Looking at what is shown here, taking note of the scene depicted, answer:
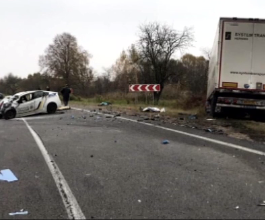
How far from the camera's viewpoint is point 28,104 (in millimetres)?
20375

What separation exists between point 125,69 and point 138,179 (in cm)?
5818

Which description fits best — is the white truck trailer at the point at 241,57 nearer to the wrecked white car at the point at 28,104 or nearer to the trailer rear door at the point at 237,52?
the trailer rear door at the point at 237,52

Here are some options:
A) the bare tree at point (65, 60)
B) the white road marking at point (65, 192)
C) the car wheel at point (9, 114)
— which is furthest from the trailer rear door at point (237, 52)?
the bare tree at point (65, 60)

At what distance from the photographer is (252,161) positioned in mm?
7020

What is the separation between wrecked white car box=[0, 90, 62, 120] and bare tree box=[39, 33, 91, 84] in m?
47.7

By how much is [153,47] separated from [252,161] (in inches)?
1497

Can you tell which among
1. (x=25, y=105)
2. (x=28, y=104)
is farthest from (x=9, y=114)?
(x=28, y=104)

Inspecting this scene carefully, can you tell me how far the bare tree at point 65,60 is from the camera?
6912cm

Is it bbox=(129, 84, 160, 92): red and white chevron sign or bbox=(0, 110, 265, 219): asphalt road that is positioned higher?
bbox=(129, 84, 160, 92): red and white chevron sign

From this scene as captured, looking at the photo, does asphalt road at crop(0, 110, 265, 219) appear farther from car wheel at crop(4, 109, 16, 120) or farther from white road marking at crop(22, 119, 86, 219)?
car wheel at crop(4, 109, 16, 120)

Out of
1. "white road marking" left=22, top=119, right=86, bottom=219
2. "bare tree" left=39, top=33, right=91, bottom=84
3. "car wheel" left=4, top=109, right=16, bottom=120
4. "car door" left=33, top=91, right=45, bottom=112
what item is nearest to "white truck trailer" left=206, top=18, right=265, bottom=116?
"white road marking" left=22, top=119, right=86, bottom=219

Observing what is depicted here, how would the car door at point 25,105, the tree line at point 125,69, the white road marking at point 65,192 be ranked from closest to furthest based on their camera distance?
1. the white road marking at point 65,192
2. the car door at point 25,105
3. the tree line at point 125,69

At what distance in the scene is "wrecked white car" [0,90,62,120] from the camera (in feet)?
64.4

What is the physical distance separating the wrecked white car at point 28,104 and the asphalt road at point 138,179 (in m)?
10.4
